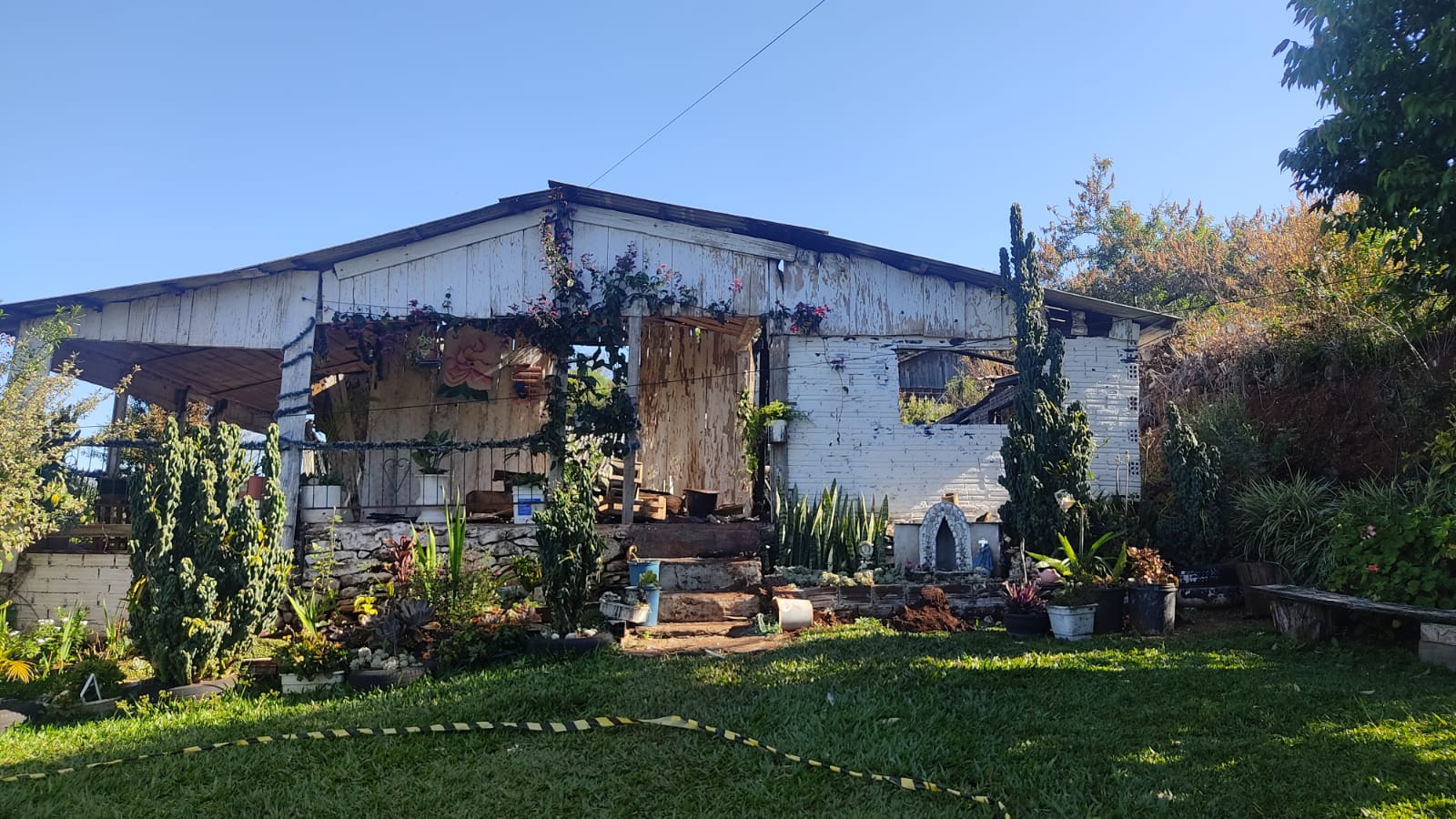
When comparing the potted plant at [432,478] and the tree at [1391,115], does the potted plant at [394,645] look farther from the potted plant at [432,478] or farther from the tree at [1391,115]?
the tree at [1391,115]

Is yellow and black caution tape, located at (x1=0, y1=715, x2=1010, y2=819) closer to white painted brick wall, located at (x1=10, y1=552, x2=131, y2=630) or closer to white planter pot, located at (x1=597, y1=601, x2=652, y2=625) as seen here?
white planter pot, located at (x1=597, y1=601, x2=652, y2=625)

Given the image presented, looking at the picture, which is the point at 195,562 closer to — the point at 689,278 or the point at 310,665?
the point at 310,665

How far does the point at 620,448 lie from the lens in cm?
1017

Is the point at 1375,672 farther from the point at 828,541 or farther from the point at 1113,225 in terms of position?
the point at 1113,225

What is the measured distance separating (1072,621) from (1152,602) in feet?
2.64

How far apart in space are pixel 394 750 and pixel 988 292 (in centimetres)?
818

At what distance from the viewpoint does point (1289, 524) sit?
846 centimetres

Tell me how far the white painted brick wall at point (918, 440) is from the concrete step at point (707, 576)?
1542mm

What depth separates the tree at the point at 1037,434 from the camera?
28.9 feet

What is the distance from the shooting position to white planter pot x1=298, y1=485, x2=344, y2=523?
32.5 ft

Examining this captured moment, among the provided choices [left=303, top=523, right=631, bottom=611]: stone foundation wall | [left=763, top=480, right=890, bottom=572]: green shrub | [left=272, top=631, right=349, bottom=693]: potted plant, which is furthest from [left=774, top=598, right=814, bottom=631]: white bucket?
[left=272, top=631, right=349, bottom=693]: potted plant

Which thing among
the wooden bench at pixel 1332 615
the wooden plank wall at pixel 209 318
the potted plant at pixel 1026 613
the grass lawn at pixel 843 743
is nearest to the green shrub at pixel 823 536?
the potted plant at pixel 1026 613

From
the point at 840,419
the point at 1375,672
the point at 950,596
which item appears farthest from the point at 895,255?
the point at 1375,672

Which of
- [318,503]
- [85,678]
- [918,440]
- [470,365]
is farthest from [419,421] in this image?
[918,440]
